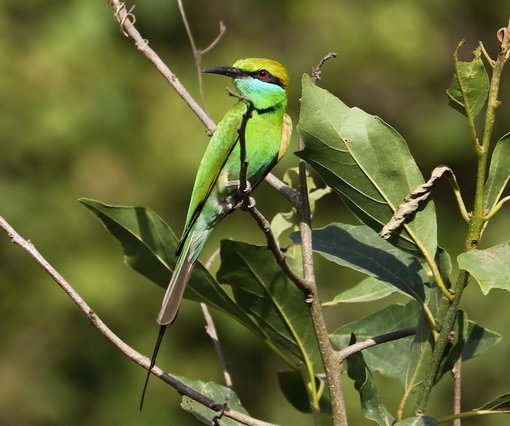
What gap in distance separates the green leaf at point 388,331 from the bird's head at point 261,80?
621mm

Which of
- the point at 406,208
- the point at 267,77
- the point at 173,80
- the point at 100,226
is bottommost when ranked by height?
the point at 406,208

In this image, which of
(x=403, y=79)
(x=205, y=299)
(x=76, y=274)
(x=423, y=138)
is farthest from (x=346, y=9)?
(x=205, y=299)

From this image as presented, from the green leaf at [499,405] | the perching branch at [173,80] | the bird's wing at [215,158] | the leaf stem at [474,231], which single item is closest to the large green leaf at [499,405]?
the green leaf at [499,405]

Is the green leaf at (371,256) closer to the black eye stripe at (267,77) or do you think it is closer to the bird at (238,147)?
the bird at (238,147)

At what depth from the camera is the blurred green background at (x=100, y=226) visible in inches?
177

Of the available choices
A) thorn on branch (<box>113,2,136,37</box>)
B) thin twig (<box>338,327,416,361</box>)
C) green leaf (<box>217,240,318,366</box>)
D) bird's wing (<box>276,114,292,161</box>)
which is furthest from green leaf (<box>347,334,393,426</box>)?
thorn on branch (<box>113,2,136,37</box>)

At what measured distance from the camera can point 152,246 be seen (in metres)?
1.50

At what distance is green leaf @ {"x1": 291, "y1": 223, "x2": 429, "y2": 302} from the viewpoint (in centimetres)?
137

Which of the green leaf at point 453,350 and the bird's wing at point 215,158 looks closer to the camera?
the green leaf at point 453,350

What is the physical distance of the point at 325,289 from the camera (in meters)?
4.75

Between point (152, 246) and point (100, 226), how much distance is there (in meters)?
3.20

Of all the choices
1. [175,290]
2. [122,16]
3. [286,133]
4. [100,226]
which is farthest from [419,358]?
[100,226]

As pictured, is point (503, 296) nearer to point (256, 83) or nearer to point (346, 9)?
point (346, 9)

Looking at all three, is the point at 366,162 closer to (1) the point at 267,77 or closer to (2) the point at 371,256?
(2) the point at 371,256
